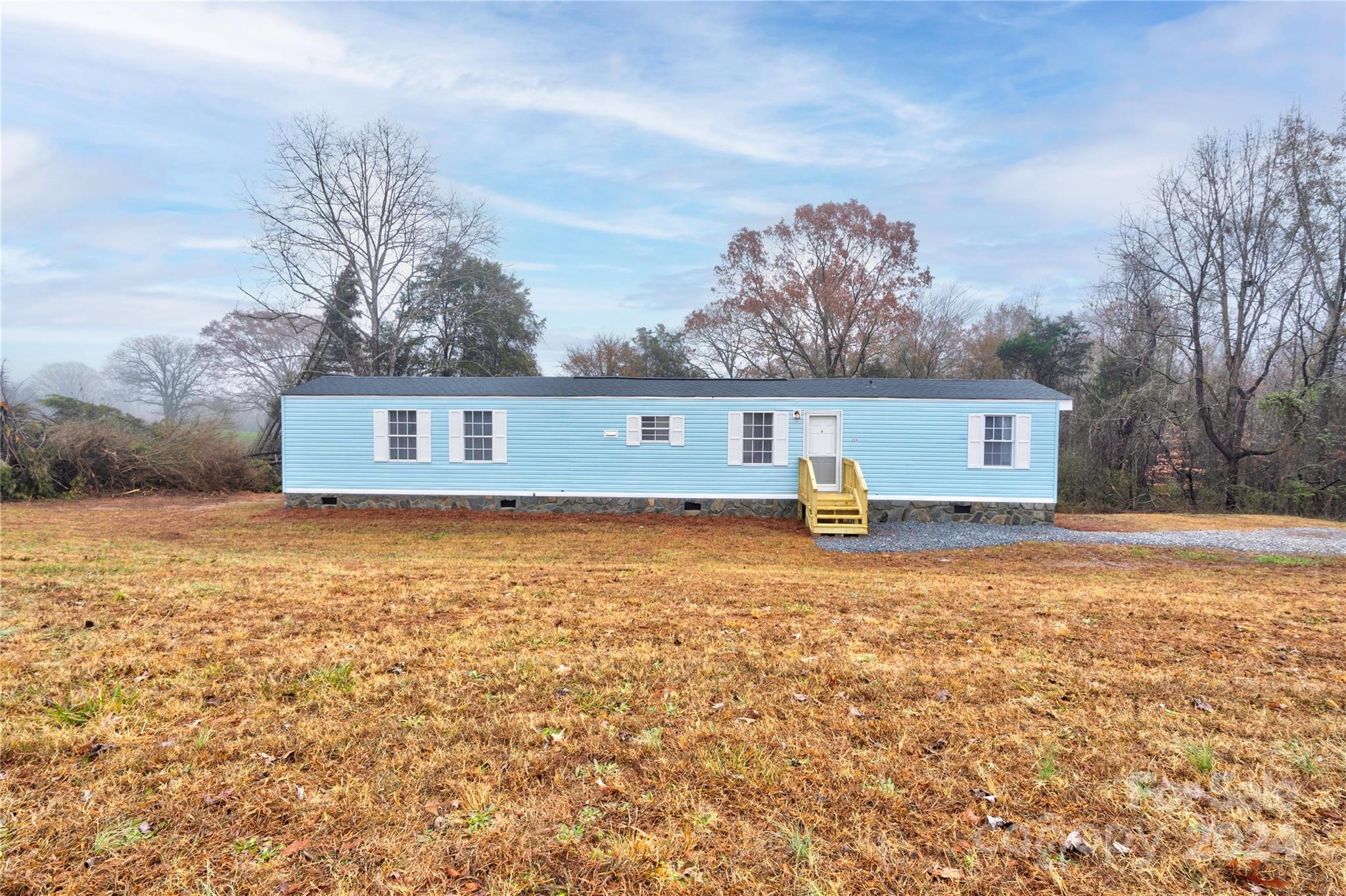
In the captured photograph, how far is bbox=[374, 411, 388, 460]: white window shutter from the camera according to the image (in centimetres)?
1458

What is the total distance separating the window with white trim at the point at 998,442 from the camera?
13.6m

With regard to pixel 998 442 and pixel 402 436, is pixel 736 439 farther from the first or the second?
pixel 402 436

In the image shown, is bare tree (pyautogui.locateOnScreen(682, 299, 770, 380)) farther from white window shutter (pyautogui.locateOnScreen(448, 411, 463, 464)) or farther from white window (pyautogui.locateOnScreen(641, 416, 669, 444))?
white window shutter (pyautogui.locateOnScreen(448, 411, 463, 464))

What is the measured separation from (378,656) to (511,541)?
7344 mm

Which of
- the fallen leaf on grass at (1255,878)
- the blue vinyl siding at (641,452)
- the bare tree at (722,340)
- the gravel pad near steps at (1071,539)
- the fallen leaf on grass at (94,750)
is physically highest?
the bare tree at (722,340)

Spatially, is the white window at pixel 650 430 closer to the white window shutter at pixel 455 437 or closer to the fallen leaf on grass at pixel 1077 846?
the white window shutter at pixel 455 437

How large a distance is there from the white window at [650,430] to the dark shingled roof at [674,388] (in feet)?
1.65

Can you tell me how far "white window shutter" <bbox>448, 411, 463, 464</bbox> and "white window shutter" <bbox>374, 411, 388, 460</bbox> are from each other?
1.50 metres

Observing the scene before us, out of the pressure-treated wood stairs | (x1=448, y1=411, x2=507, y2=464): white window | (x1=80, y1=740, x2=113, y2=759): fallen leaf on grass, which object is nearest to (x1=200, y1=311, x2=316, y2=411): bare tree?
(x1=448, y1=411, x2=507, y2=464): white window

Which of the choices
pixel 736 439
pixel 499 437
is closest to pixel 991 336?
pixel 736 439

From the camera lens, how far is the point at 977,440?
13609mm

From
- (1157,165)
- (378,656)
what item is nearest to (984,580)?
(378,656)

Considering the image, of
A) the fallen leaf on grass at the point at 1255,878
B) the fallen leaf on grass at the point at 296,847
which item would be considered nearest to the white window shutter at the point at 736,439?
the fallen leaf on grass at the point at 1255,878

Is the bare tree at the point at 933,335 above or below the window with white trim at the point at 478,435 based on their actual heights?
above
